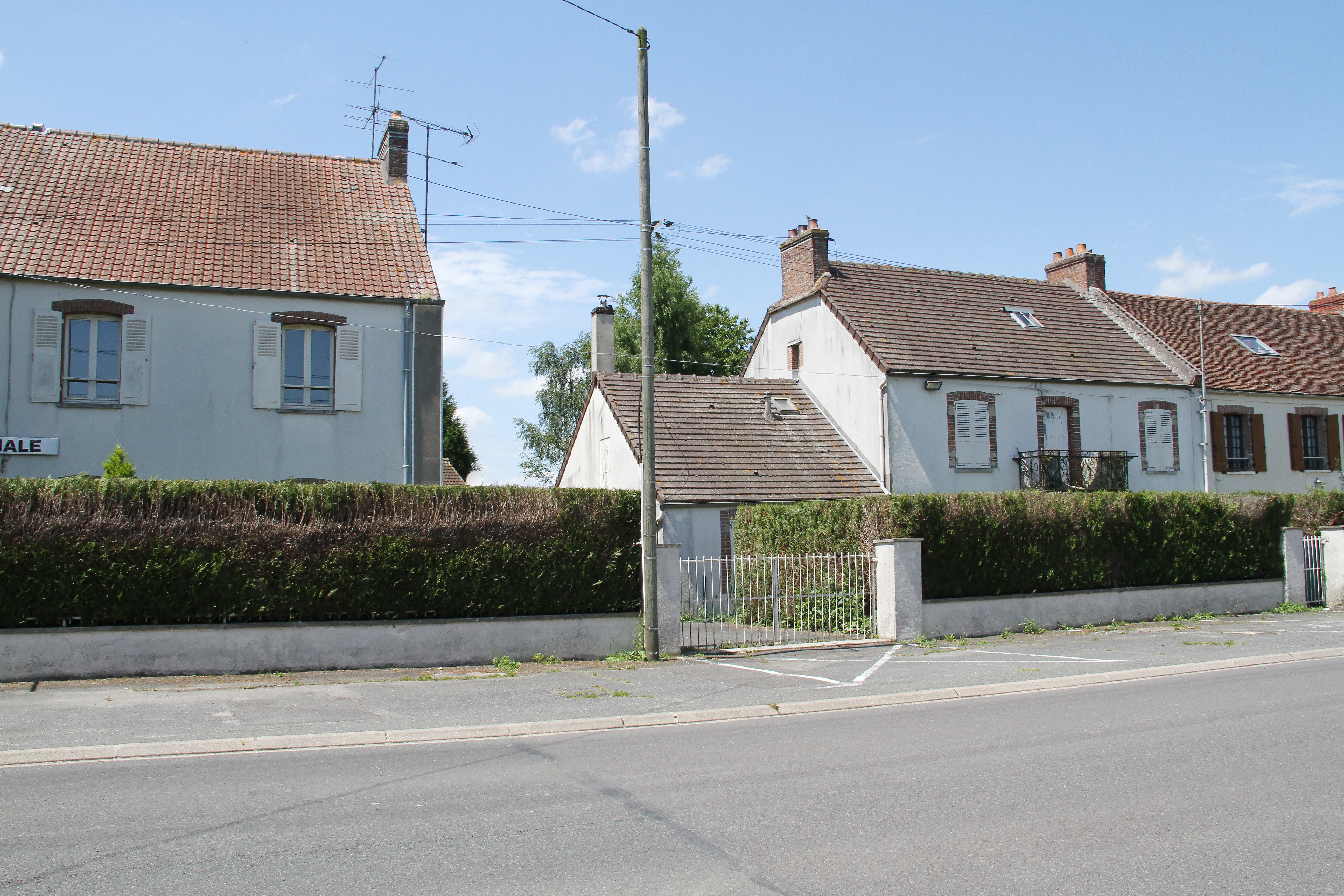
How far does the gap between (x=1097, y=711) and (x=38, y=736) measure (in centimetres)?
983

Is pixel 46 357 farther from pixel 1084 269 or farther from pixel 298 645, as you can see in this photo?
pixel 1084 269

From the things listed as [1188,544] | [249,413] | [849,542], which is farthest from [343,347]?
[1188,544]

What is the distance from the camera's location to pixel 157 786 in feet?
21.9

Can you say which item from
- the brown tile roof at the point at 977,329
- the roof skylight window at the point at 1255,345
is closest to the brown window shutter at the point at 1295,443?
the roof skylight window at the point at 1255,345

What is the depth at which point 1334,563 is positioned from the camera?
842 inches

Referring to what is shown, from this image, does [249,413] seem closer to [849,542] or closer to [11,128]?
[11,128]

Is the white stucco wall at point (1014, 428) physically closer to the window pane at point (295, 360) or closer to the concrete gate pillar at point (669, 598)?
the concrete gate pillar at point (669, 598)

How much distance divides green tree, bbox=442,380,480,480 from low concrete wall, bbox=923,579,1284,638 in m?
38.2

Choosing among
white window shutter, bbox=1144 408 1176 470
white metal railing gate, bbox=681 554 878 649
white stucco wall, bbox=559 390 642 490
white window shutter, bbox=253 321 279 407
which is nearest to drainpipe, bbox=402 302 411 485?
white window shutter, bbox=253 321 279 407

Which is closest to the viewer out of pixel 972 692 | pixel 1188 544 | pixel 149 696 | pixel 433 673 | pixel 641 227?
pixel 149 696

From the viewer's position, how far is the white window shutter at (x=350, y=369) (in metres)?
17.4

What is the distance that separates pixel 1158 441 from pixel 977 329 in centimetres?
597

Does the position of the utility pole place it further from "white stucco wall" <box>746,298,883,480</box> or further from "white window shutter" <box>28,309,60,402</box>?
"white stucco wall" <box>746,298,883,480</box>

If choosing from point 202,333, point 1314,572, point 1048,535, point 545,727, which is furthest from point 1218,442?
point 202,333
